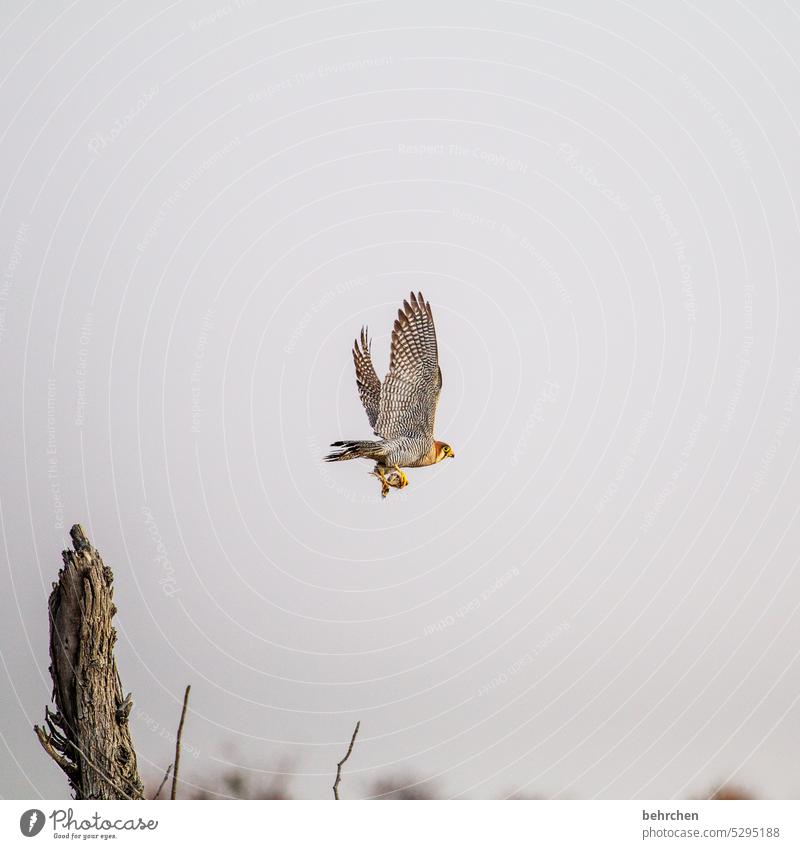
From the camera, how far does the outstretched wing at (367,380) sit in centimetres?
919

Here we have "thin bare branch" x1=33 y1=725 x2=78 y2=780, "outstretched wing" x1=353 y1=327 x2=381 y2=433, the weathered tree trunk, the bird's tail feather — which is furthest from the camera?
"outstretched wing" x1=353 y1=327 x2=381 y2=433

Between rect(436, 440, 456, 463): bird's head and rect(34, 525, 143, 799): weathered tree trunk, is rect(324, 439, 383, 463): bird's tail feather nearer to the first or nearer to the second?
rect(436, 440, 456, 463): bird's head

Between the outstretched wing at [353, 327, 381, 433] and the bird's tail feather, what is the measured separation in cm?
37

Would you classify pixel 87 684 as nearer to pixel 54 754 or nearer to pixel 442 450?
pixel 54 754

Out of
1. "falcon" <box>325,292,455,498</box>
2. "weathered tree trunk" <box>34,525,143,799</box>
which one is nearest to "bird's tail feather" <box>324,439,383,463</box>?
"falcon" <box>325,292,455,498</box>

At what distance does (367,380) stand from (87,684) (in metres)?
4.23

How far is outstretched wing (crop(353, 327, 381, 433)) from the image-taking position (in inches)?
362

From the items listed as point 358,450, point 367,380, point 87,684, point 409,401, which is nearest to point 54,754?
point 87,684
